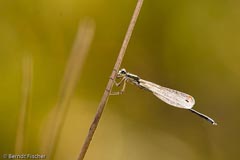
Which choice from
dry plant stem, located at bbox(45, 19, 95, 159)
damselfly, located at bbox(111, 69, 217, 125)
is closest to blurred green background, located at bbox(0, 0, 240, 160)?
damselfly, located at bbox(111, 69, 217, 125)

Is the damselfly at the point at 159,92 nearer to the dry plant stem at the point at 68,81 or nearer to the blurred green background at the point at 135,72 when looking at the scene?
the blurred green background at the point at 135,72

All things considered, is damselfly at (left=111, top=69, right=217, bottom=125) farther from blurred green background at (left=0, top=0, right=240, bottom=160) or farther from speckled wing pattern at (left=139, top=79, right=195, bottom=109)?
blurred green background at (left=0, top=0, right=240, bottom=160)

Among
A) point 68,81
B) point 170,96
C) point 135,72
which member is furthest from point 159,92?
point 68,81

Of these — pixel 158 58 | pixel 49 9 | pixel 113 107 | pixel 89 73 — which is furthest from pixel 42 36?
pixel 158 58

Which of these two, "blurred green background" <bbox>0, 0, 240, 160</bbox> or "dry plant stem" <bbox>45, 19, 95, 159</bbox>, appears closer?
"dry plant stem" <bbox>45, 19, 95, 159</bbox>

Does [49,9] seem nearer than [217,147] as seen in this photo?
Yes

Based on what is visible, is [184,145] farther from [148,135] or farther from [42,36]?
[42,36]

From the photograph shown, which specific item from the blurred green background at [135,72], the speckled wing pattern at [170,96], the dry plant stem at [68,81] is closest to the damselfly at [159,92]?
the speckled wing pattern at [170,96]

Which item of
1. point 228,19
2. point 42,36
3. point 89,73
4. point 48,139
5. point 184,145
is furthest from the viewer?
point 228,19
